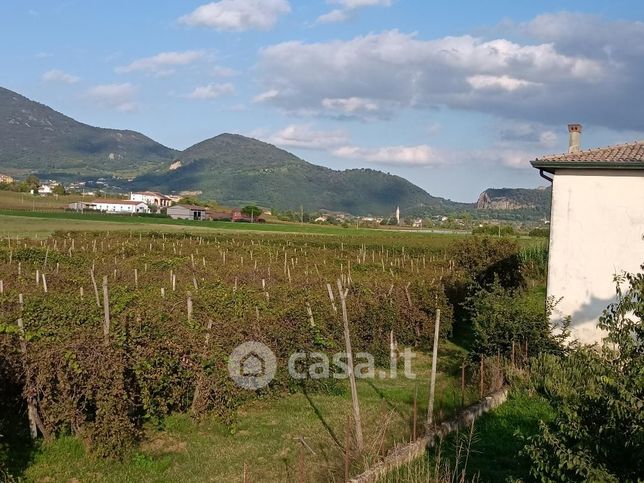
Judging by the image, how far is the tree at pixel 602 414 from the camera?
442 centimetres

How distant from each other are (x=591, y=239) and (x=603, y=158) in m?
1.86

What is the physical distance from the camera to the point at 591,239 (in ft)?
48.5

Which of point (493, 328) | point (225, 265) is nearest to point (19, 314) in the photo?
point (493, 328)

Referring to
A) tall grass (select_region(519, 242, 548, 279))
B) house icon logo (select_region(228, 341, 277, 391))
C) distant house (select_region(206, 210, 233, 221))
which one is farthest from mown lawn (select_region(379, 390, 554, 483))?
distant house (select_region(206, 210, 233, 221))

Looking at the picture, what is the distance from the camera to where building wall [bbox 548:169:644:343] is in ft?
47.1

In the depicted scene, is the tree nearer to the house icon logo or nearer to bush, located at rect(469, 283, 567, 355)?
the house icon logo

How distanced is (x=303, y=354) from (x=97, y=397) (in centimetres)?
457

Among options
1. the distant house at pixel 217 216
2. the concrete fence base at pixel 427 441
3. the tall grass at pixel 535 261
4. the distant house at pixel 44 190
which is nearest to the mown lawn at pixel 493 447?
the concrete fence base at pixel 427 441

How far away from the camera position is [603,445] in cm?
458

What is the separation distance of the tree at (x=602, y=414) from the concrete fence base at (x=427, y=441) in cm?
283

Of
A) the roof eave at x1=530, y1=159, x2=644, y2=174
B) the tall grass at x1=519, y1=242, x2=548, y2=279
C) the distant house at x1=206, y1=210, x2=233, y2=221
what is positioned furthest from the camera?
the distant house at x1=206, y1=210, x2=233, y2=221

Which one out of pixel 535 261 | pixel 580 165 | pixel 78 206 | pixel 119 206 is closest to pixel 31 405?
pixel 580 165

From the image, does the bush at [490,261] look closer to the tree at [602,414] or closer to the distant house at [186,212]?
the tree at [602,414]
